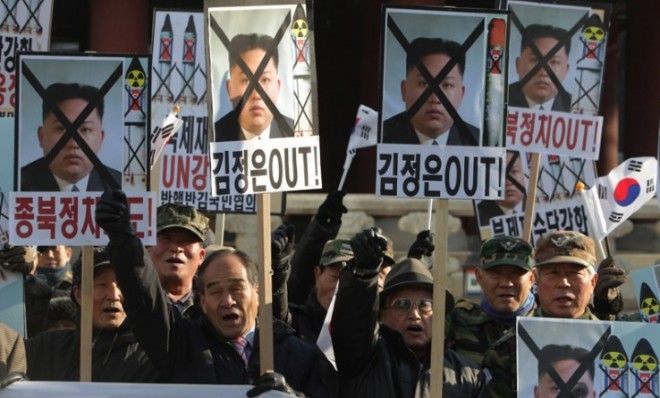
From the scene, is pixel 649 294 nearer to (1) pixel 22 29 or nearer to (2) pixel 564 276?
(2) pixel 564 276

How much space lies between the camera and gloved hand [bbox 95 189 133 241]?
661 cm

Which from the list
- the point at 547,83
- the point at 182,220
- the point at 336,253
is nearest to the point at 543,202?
the point at 547,83

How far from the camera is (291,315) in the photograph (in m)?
8.40

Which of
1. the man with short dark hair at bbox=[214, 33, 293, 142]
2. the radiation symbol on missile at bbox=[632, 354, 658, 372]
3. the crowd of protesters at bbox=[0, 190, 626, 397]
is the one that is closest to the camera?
the crowd of protesters at bbox=[0, 190, 626, 397]

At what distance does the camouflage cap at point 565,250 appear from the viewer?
780 centimetres

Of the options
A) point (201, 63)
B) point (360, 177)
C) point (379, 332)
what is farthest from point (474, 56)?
point (360, 177)

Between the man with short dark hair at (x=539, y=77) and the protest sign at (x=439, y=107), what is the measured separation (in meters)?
2.57

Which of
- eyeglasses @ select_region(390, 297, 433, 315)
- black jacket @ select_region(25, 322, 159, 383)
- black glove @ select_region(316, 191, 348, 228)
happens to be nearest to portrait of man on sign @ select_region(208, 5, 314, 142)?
eyeglasses @ select_region(390, 297, 433, 315)

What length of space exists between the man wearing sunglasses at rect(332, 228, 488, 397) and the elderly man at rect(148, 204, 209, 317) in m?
0.99

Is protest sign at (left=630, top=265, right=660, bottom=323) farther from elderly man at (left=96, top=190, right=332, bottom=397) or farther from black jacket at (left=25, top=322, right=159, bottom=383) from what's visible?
black jacket at (left=25, top=322, right=159, bottom=383)

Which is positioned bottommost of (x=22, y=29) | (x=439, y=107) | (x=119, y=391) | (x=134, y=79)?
(x=119, y=391)

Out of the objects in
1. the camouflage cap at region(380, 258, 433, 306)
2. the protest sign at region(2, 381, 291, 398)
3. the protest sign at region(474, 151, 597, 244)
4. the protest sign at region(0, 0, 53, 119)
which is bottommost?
the protest sign at region(2, 381, 291, 398)

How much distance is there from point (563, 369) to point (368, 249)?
35.6 inches

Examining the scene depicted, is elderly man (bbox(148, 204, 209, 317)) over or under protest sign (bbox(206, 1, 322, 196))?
under
